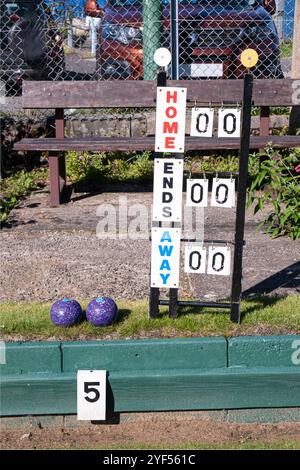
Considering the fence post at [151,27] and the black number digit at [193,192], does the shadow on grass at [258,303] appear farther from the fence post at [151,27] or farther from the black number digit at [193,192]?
the fence post at [151,27]

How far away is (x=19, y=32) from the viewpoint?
992 cm

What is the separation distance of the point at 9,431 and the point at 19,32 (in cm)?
669

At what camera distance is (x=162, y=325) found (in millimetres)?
4574

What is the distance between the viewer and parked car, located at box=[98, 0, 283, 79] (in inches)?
351

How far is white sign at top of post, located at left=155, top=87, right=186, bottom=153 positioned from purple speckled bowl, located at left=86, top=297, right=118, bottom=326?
0.87 metres

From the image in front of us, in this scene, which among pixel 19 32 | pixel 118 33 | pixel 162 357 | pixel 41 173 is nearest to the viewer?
pixel 162 357

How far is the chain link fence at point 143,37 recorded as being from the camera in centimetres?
889

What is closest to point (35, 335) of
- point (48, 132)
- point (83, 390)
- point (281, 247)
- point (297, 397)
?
point (83, 390)

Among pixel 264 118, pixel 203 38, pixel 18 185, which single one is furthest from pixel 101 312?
pixel 203 38

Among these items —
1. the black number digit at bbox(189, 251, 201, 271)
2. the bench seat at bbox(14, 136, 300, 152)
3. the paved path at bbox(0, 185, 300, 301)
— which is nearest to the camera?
the black number digit at bbox(189, 251, 201, 271)

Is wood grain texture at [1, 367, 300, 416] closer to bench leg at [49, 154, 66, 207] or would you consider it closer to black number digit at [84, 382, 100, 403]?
black number digit at [84, 382, 100, 403]

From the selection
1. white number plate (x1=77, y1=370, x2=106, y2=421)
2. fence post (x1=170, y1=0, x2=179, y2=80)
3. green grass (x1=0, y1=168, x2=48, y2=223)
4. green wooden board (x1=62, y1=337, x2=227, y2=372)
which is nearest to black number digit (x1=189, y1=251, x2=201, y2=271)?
green wooden board (x1=62, y1=337, x2=227, y2=372)
